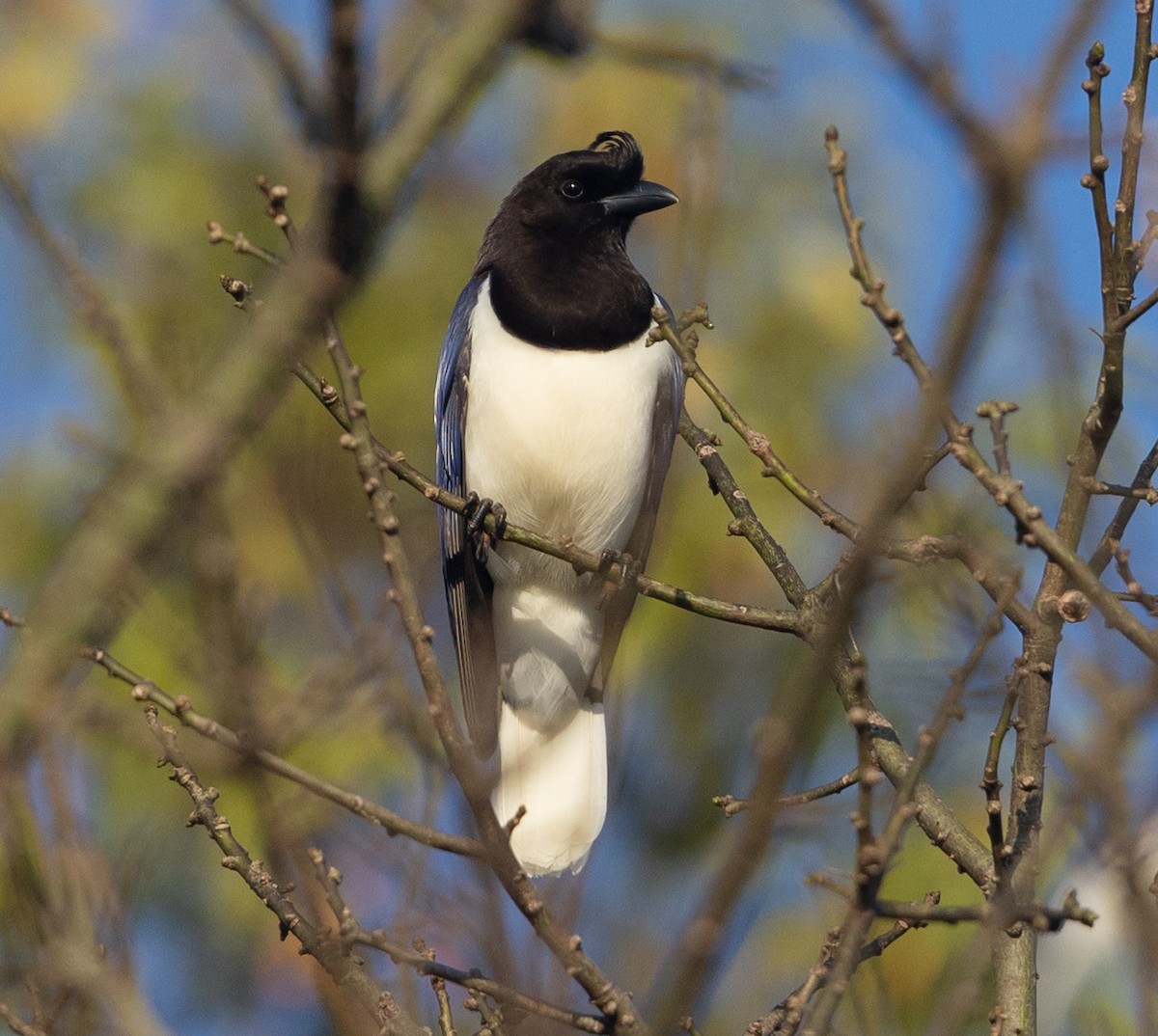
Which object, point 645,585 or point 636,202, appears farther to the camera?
point 636,202

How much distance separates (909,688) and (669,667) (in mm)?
5153

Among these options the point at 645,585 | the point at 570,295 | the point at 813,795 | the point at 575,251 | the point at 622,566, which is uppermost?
the point at 575,251

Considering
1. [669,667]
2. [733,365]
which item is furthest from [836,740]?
[733,365]

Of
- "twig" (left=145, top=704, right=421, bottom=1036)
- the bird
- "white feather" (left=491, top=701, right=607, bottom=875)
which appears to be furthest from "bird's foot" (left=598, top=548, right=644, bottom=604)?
"twig" (left=145, top=704, right=421, bottom=1036)

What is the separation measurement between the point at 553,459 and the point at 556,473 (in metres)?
0.05

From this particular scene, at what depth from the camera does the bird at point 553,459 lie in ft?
15.8

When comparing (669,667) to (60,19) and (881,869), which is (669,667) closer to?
(60,19)

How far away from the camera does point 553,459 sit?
190 inches

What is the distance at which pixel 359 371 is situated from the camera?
2.49 meters

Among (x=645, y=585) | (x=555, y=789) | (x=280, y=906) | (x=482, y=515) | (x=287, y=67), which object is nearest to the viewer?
(x=287, y=67)

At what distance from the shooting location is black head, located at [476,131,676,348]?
4.89m

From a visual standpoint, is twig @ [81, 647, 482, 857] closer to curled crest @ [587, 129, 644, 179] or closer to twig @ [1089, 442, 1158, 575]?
twig @ [1089, 442, 1158, 575]

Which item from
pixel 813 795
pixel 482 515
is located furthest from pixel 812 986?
pixel 482 515

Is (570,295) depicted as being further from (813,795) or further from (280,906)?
(280,906)
